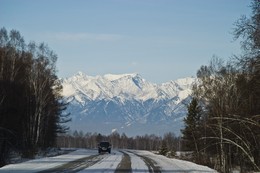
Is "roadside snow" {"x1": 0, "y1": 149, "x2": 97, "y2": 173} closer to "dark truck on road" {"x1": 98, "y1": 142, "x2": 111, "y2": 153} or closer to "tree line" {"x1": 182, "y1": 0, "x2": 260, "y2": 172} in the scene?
"tree line" {"x1": 182, "y1": 0, "x2": 260, "y2": 172}

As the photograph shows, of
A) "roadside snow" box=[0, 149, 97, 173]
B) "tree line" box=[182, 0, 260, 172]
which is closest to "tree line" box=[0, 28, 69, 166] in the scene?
"roadside snow" box=[0, 149, 97, 173]

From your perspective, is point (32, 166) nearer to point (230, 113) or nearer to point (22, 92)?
point (230, 113)

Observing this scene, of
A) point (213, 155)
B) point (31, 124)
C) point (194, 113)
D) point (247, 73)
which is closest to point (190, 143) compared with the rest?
point (194, 113)

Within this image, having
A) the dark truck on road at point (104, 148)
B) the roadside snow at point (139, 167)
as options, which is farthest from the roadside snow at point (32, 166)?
the dark truck on road at point (104, 148)

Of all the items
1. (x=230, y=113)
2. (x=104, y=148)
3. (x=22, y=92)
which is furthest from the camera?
(x=104, y=148)

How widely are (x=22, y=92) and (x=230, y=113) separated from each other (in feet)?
91.1

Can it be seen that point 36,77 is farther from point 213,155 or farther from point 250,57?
point 250,57

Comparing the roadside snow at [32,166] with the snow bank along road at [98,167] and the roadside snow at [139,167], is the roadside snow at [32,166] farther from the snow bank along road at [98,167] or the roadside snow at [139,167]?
the roadside snow at [139,167]

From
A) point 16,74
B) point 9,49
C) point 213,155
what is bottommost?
point 213,155

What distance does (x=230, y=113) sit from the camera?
83.0 ft

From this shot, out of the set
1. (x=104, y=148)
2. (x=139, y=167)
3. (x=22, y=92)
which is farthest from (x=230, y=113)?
(x=104, y=148)

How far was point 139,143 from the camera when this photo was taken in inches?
7244

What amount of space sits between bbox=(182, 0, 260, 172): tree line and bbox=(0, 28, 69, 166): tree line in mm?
17093

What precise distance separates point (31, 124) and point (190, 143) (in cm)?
2193
